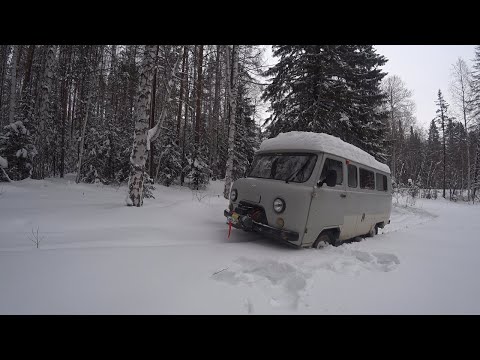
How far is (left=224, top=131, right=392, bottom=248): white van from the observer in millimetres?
4695

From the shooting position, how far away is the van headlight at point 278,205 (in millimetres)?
4746

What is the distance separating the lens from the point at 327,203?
16.8 ft

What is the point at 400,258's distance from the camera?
4.73 meters

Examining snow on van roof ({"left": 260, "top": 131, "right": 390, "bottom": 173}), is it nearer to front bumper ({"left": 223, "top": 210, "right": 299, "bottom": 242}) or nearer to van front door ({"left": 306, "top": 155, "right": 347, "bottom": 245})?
van front door ({"left": 306, "top": 155, "right": 347, "bottom": 245})

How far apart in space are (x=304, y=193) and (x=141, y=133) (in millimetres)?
5343

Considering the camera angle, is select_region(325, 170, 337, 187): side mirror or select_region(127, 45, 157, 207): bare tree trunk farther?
select_region(127, 45, 157, 207): bare tree trunk

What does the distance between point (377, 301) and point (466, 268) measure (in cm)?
277

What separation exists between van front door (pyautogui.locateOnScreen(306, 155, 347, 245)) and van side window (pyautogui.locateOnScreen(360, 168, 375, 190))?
48.0 inches

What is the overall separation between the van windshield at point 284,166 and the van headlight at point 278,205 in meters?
0.60

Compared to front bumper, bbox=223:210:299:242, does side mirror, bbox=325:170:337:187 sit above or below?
above

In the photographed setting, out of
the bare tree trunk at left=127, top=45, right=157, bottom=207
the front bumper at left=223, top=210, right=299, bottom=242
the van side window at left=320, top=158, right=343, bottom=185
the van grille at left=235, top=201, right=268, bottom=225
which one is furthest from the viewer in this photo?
the bare tree trunk at left=127, top=45, right=157, bottom=207

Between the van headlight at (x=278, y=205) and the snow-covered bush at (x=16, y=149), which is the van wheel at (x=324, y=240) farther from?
the snow-covered bush at (x=16, y=149)

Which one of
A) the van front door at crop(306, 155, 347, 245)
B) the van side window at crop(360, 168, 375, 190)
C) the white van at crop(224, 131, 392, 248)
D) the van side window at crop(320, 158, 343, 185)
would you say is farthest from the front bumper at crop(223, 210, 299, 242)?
the van side window at crop(360, 168, 375, 190)
